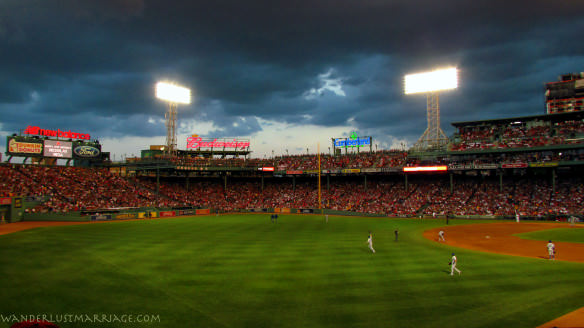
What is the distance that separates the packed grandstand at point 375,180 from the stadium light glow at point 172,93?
12.4 m

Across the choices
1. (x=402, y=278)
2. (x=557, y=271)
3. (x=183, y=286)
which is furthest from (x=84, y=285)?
(x=557, y=271)

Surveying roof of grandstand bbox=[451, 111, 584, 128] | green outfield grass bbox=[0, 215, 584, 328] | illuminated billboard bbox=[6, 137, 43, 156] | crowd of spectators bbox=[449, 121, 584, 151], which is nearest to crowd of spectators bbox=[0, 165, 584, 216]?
illuminated billboard bbox=[6, 137, 43, 156]

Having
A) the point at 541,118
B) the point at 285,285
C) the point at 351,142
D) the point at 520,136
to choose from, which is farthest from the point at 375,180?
the point at 285,285

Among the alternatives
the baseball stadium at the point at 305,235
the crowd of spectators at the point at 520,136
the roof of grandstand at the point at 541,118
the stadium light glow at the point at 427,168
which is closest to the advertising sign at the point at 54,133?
the baseball stadium at the point at 305,235

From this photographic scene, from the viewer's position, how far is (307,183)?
2908 inches

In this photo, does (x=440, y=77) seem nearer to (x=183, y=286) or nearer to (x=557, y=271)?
(x=557, y=271)

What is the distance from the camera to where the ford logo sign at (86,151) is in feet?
208

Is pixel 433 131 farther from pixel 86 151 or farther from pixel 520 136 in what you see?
pixel 86 151

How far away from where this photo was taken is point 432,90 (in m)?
59.6

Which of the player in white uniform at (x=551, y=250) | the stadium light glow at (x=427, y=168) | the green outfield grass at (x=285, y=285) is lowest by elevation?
the green outfield grass at (x=285, y=285)

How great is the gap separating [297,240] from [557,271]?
18.2 metres

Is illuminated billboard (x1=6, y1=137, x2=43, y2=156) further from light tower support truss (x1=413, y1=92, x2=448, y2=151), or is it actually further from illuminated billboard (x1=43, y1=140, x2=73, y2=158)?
light tower support truss (x1=413, y1=92, x2=448, y2=151)

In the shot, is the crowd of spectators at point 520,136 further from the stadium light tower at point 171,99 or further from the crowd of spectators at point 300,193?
the stadium light tower at point 171,99

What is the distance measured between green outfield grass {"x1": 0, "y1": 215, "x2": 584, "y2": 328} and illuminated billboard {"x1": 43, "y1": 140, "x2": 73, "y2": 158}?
130 feet
